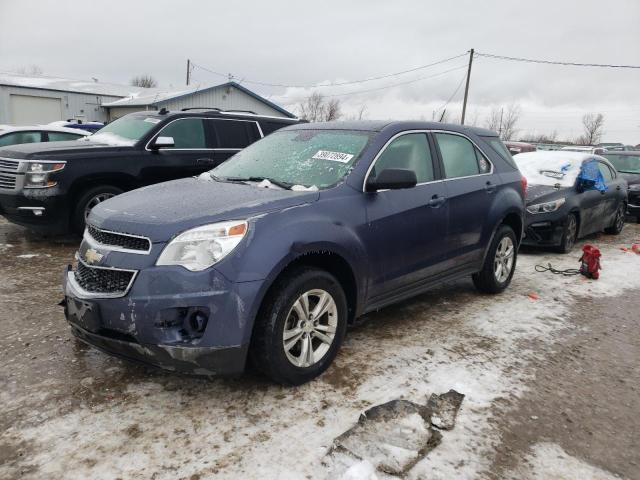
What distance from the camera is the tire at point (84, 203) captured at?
632 centimetres

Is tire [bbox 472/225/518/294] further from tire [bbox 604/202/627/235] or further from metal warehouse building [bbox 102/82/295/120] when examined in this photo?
metal warehouse building [bbox 102/82/295/120]

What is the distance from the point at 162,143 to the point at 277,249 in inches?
174

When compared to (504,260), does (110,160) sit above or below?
above

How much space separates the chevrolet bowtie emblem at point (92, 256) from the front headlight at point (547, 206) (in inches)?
253

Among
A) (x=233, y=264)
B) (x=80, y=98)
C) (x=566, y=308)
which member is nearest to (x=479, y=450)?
(x=233, y=264)

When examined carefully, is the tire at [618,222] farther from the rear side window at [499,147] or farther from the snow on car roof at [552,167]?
the rear side window at [499,147]

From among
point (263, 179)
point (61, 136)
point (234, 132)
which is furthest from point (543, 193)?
point (61, 136)

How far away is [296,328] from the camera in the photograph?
310 centimetres

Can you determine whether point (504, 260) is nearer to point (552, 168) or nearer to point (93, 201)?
point (552, 168)

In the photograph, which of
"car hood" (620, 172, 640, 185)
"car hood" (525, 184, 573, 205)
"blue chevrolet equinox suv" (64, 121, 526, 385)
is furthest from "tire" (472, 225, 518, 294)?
"car hood" (620, 172, 640, 185)

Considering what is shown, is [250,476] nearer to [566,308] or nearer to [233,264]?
[233,264]

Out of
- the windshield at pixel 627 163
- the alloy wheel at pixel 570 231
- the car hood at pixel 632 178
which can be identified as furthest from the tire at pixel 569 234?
the windshield at pixel 627 163

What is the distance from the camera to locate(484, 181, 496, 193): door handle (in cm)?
491

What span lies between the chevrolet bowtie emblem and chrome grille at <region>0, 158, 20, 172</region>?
3.93m
